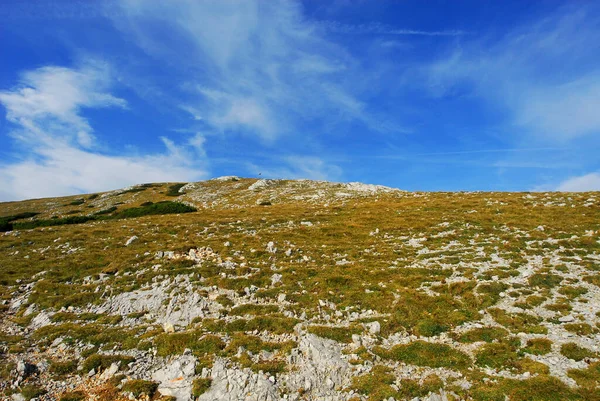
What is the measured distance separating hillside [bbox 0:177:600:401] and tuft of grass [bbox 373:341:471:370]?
0.07 m

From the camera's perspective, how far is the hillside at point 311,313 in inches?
547

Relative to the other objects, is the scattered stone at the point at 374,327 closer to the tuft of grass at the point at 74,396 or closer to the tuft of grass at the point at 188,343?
the tuft of grass at the point at 188,343

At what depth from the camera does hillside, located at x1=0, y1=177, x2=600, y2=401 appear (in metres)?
13.9

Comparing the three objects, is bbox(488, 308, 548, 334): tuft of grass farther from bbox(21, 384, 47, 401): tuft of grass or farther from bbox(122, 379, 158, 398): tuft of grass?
bbox(21, 384, 47, 401): tuft of grass

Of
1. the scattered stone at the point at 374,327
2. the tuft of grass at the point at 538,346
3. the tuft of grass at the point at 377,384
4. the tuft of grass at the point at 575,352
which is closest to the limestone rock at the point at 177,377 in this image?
the tuft of grass at the point at 377,384

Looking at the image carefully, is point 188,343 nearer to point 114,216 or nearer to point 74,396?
point 74,396

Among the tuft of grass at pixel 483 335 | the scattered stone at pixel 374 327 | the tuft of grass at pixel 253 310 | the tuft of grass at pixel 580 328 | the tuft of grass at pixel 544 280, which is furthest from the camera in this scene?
the tuft of grass at pixel 544 280

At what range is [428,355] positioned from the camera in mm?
15180

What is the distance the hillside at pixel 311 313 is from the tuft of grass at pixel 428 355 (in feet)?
0.23

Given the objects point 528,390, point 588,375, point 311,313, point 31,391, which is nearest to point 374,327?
point 311,313

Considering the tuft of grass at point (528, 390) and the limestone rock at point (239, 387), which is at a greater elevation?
the tuft of grass at point (528, 390)

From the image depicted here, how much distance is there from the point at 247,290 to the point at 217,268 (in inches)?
172

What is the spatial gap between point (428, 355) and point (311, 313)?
22.5 feet

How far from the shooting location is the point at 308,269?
25.1 meters
